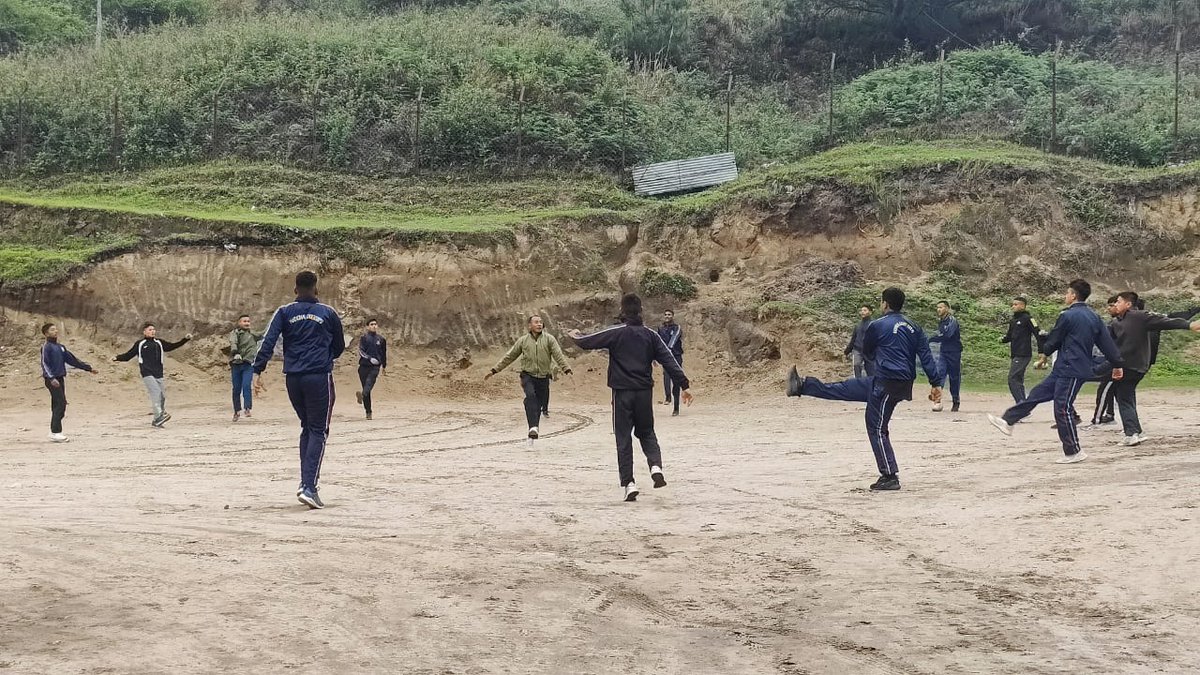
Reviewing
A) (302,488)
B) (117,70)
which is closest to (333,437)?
(302,488)

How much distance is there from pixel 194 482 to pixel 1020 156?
23647 millimetres

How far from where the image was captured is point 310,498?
406 inches

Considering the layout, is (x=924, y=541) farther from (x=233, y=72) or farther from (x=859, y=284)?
(x=233, y=72)

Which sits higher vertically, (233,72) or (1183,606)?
(233,72)

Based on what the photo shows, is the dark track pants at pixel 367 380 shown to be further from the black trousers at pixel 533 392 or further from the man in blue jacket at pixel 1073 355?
the man in blue jacket at pixel 1073 355

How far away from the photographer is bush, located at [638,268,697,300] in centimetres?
2748

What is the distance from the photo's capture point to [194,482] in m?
12.5

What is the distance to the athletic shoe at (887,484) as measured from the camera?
11.3 m

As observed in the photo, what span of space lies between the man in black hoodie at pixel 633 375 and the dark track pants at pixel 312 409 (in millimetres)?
2411

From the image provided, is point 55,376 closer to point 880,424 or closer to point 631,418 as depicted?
point 631,418

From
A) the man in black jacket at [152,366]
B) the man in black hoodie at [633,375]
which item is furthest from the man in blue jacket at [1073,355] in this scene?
the man in black jacket at [152,366]

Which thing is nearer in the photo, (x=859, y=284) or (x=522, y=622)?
(x=522, y=622)

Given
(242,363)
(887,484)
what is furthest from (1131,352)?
(242,363)

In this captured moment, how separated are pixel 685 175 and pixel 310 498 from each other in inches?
910
